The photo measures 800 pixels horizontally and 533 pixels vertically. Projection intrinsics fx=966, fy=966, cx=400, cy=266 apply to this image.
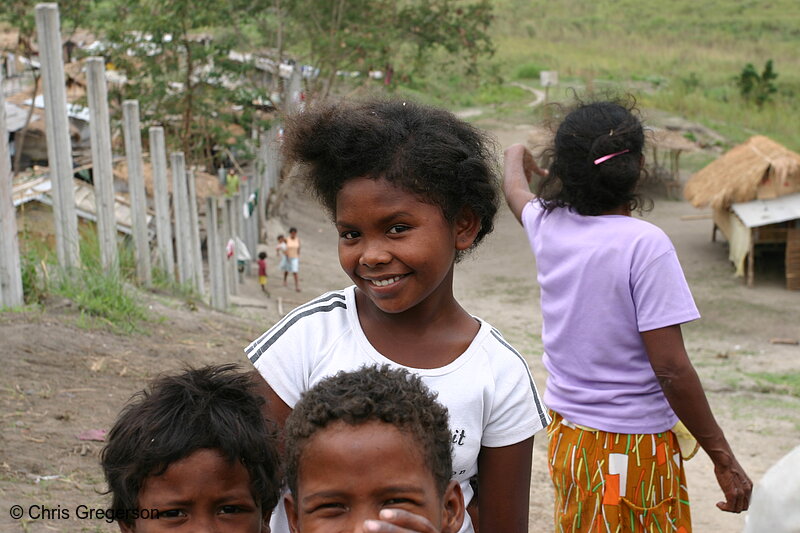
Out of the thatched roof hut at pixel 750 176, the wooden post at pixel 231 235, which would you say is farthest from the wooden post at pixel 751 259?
the wooden post at pixel 231 235

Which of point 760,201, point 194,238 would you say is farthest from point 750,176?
point 194,238

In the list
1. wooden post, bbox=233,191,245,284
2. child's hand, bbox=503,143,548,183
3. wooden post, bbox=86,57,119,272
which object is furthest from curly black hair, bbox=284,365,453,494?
wooden post, bbox=233,191,245,284

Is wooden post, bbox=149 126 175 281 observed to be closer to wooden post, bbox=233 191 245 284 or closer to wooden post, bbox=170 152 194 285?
wooden post, bbox=170 152 194 285

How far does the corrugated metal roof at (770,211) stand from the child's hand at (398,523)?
50.6 ft

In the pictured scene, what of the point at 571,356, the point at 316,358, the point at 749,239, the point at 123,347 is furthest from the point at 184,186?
the point at 749,239

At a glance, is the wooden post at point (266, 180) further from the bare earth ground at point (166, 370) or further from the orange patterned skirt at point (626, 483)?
the orange patterned skirt at point (626, 483)

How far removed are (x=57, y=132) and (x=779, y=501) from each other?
670 centimetres

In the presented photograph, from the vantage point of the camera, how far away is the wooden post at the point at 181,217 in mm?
9844

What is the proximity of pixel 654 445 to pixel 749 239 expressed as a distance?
1450 centimetres

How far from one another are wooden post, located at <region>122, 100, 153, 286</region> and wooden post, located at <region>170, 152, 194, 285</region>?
97 cm

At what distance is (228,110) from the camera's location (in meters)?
16.6

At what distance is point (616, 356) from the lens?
2.85m

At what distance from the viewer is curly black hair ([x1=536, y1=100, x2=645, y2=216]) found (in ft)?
9.61

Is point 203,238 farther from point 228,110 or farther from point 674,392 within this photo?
point 674,392
